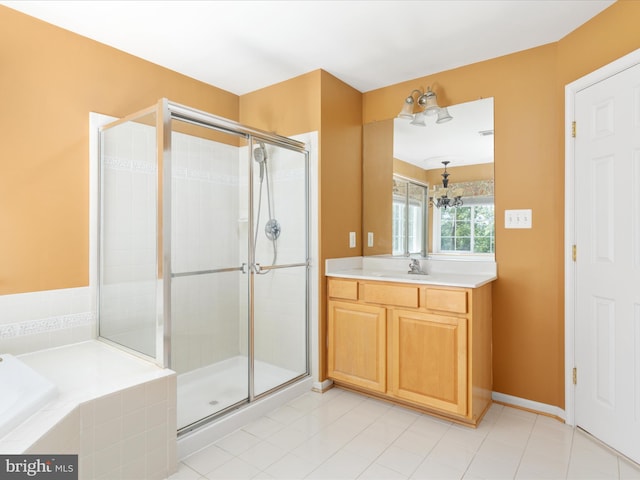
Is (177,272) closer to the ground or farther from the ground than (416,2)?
closer to the ground

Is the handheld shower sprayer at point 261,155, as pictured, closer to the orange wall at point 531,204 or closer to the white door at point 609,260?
the orange wall at point 531,204

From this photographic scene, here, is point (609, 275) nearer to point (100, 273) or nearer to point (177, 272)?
point (177, 272)

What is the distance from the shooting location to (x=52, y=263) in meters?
2.17

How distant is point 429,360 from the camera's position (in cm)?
233

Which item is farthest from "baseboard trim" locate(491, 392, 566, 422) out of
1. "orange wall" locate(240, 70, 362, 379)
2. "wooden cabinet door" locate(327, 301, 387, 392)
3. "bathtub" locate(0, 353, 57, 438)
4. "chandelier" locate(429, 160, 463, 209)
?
"bathtub" locate(0, 353, 57, 438)

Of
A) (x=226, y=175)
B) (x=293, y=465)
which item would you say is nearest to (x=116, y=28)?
(x=226, y=175)

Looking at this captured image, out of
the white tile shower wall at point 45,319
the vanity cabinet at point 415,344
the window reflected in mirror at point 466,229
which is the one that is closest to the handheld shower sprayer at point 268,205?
the vanity cabinet at point 415,344

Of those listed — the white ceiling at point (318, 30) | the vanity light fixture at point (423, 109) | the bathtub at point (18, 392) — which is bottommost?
the bathtub at point (18, 392)

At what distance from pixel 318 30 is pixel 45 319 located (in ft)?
7.86

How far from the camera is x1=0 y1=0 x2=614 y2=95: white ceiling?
2.04 metres

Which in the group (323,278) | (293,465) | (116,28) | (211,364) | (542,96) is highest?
(116,28)

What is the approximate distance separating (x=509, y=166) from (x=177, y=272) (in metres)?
2.32

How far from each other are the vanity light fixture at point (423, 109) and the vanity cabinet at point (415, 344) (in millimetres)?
1337

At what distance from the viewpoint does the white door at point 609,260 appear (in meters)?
1.90
